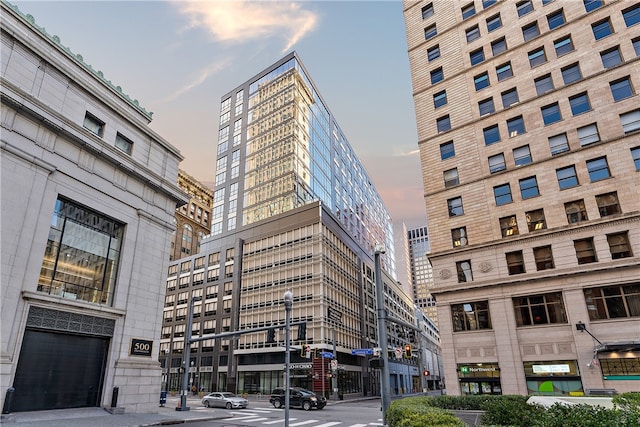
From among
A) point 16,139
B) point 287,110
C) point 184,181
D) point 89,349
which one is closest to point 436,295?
point 89,349

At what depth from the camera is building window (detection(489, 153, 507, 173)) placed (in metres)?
32.7

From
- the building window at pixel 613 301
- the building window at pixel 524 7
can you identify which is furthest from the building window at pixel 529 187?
the building window at pixel 524 7

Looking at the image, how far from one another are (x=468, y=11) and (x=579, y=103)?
1595cm

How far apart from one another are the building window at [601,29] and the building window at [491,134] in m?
10.2

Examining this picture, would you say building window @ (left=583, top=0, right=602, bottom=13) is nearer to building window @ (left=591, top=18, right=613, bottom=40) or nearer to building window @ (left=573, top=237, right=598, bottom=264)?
building window @ (left=591, top=18, right=613, bottom=40)

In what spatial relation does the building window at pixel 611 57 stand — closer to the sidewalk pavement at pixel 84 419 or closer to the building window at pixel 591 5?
the building window at pixel 591 5

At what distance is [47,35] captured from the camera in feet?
74.5

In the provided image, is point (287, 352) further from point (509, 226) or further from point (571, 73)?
point (571, 73)

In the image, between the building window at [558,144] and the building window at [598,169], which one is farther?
the building window at [558,144]

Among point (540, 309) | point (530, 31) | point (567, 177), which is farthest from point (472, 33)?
point (540, 309)

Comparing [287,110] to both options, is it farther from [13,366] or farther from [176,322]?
[13,366]

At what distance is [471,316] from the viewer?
30250mm

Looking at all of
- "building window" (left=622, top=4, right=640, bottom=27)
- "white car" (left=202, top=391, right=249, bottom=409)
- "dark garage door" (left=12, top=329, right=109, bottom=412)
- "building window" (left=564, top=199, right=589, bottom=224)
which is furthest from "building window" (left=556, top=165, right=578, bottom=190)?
"dark garage door" (left=12, top=329, right=109, bottom=412)

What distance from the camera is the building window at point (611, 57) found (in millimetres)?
29453
